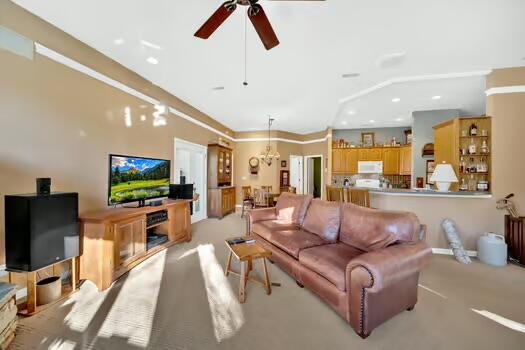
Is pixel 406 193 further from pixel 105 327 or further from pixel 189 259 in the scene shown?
pixel 105 327

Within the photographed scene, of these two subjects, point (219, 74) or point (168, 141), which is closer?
point (219, 74)

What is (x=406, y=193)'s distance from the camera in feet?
12.1

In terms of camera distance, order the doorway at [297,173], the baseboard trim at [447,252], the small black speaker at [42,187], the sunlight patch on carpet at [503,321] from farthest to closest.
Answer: the doorway at [297,173]
the baseboard trim at [447,252]
the small black speaker at [42,187]
the sunlight patch on carpet at [503,321]

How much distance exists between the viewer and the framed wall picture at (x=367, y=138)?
7.62 meters

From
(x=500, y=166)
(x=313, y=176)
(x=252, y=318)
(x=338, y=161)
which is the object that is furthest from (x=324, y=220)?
(x=313, y=176)

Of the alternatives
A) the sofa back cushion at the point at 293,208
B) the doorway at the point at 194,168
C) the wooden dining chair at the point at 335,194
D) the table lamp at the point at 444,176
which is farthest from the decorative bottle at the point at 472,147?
the doorway at the point at 194,168

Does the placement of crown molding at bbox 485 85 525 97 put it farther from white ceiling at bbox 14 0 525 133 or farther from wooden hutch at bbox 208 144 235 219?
wooden hutch at bbox 208 144 235 219

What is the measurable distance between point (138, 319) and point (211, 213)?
4322 millimetres

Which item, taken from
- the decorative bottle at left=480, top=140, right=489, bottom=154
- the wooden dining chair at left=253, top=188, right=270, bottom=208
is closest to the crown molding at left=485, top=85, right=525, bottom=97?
the decorative bottle at left=480, top=140, right=489, bottom=154

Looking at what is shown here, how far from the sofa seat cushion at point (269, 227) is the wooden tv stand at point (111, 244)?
1.62 meters

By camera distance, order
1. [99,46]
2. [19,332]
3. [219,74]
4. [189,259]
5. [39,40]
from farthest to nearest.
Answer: [219,74], [189,259], [99,46], [39,40], [19,332]

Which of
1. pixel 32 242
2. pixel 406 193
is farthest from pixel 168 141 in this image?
pixel 406 193

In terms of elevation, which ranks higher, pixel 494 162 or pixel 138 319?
pixel 494 162

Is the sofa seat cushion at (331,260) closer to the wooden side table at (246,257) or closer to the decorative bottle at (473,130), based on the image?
the wooden side table at (246,257)
